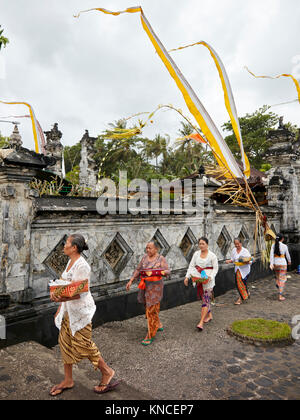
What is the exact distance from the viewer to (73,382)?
9.93 feet

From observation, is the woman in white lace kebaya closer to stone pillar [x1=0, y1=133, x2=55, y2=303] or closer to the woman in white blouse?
stone pillar [x1=0, y1=133, x2=55, y2=303]

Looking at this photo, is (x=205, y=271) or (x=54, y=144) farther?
(x=54, y=144)

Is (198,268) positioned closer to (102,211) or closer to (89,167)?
(102,211)

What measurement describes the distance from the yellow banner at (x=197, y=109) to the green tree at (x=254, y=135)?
2511cm

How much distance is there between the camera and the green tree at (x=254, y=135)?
31.6m


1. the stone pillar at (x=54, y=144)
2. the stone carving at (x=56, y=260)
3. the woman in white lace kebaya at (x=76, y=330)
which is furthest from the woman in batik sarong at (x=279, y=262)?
the stone pillar at (x=54, y=144)

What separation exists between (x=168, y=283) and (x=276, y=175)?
7.47 metres

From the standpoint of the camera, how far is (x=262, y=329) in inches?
198

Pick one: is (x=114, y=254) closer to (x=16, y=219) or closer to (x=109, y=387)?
(x=16, y=219)

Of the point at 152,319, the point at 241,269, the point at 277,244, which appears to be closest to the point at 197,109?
the point at 277,244

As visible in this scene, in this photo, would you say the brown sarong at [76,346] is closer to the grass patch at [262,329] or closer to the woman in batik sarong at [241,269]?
the grass patch at [262,329]

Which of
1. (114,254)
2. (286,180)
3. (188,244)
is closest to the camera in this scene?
(114,254)

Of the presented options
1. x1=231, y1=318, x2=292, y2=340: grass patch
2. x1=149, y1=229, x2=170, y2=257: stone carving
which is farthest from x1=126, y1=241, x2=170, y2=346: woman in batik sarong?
x1=149, y1=229, x2=170, y2=257: stone carving

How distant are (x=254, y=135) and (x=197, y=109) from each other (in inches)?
1072
